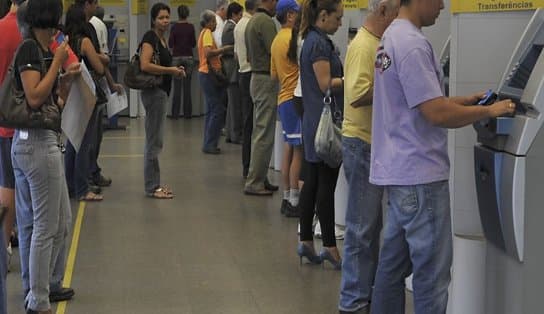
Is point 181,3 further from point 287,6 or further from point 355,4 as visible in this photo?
point 355,4

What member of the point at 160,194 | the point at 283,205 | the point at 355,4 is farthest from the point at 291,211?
the point at 355,4

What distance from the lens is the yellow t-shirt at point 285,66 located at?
7727mm

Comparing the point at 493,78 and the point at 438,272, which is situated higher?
the point at 493,78

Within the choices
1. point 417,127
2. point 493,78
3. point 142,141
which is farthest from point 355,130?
point 142,141

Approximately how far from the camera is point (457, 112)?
391 centimetres

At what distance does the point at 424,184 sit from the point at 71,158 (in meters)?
5.41

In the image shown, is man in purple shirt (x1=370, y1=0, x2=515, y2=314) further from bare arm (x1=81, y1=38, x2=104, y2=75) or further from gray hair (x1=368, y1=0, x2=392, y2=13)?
bare arm (x1=81, y1=38, x2=104, y2=75)

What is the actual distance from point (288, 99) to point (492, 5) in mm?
3420

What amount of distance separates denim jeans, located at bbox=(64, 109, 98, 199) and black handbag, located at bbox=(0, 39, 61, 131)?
12.0 feet

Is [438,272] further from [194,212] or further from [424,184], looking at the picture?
[194,212]

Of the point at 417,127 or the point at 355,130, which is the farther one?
the point at 355,130

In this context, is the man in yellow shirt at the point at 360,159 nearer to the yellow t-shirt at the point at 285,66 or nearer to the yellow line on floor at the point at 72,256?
the yellow line on floor at the point at 72,256

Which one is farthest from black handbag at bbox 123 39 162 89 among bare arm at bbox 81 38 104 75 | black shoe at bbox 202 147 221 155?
black shoe at bbox 202 147 221 155

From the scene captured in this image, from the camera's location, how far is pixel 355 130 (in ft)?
16.9
